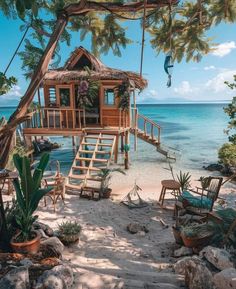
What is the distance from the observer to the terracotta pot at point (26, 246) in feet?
13.1

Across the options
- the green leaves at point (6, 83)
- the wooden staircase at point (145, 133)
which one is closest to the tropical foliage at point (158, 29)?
the green leaves at point (6, 83)

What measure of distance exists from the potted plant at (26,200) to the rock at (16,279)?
1008mm

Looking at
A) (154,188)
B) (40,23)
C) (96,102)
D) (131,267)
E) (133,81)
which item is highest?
(40,23)

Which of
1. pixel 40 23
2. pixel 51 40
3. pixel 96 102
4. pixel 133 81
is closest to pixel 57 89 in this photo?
pixel 96 102

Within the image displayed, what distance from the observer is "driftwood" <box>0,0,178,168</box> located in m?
4.52

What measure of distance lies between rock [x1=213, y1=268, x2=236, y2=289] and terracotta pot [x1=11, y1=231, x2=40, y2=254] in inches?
117

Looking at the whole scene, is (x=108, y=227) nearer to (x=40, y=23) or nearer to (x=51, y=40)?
(x=51, y=40)

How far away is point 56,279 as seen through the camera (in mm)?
3068

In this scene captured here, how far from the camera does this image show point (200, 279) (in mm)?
3305

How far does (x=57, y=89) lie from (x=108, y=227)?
30.6ft

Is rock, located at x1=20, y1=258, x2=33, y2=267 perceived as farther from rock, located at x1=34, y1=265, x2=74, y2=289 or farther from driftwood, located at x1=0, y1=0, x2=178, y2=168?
driftwood, located at x1=0, y1=0, x2=178, y2=168

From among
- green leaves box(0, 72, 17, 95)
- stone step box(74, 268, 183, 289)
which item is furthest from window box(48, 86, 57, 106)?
stone step box(74, 268, 183, 289)

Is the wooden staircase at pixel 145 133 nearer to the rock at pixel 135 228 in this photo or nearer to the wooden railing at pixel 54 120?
the wooden railing at pixel 54 120

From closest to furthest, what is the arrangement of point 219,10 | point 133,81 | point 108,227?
1. point 108,227
2. point 219,10
3. point 133,81
